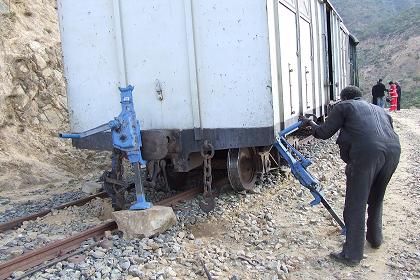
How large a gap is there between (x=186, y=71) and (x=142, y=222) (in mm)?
1733

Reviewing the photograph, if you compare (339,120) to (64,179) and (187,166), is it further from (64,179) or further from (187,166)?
(64,179)

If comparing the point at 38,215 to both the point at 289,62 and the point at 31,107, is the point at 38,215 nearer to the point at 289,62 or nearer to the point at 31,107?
the point at 289,62

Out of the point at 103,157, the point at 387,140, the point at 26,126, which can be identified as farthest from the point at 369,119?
the point at 26,126

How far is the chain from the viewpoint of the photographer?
480cm

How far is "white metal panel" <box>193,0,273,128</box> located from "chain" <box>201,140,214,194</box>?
24cm

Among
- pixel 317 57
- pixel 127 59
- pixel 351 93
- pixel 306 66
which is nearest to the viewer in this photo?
pixel 351 93

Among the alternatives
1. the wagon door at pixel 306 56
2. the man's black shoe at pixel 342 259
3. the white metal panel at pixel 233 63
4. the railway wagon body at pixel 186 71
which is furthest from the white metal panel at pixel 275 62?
the wagon door at pixel 306 56

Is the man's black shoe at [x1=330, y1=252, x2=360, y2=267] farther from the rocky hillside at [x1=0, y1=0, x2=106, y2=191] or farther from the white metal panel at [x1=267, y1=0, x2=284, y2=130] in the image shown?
the rocky hillside at [x1=0, y1=0, x2=106, y2=191]

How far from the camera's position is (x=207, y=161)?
4.91 m

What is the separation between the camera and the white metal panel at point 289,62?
529 centimetres

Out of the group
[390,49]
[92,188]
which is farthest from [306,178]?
[390,49]

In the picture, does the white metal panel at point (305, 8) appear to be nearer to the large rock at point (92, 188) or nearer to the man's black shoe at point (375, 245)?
the man's black shoe at point (375, 245)

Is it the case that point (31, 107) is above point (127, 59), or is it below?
below

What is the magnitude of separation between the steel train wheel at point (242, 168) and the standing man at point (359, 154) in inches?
49.9
